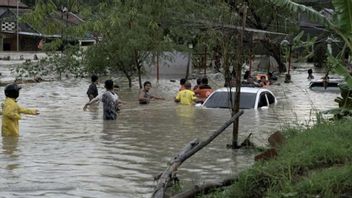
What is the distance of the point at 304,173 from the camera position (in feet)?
20.6

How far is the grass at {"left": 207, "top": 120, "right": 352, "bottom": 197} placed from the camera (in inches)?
221

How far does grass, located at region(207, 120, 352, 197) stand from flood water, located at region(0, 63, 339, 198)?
184 cm

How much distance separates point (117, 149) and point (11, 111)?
2.16m

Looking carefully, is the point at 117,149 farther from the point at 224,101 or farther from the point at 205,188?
the point at 224,101

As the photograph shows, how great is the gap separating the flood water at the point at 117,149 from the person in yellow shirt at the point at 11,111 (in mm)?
260

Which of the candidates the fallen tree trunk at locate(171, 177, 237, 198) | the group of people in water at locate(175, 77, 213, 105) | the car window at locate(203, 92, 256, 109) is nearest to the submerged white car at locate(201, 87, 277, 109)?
the car window at locate(203, 92, 256, 109)

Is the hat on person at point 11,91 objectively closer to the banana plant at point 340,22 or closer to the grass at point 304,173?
the banana plant at point 340,22

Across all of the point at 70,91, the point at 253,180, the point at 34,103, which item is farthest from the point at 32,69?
the point at 253,180

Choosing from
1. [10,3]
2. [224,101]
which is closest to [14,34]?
[10,3]

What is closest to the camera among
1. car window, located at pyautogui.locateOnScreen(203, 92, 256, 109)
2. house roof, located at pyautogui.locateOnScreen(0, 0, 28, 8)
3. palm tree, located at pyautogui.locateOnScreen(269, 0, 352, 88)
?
palm tree, located at pyautogui.locateOnScreen(269, 0, 352, 88)

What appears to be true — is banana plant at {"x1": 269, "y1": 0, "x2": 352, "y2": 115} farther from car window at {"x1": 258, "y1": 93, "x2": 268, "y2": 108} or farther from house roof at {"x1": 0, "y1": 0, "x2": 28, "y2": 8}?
house roof at {"x1": 0, "y1": 0, "x2": 28, "y2": 8}

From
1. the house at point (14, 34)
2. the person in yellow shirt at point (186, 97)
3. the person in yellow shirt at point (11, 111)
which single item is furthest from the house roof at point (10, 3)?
the person in yellow shirt at point (11, 111)

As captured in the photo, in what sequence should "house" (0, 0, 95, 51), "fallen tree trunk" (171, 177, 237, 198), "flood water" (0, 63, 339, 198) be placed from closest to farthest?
"fallen tree trunk" (171, 177, 237, 198)
"flood water" (0, 63, 339, 198)
"house" (0, 0, 95, 51)

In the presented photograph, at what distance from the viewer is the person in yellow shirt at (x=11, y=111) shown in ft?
40.3
